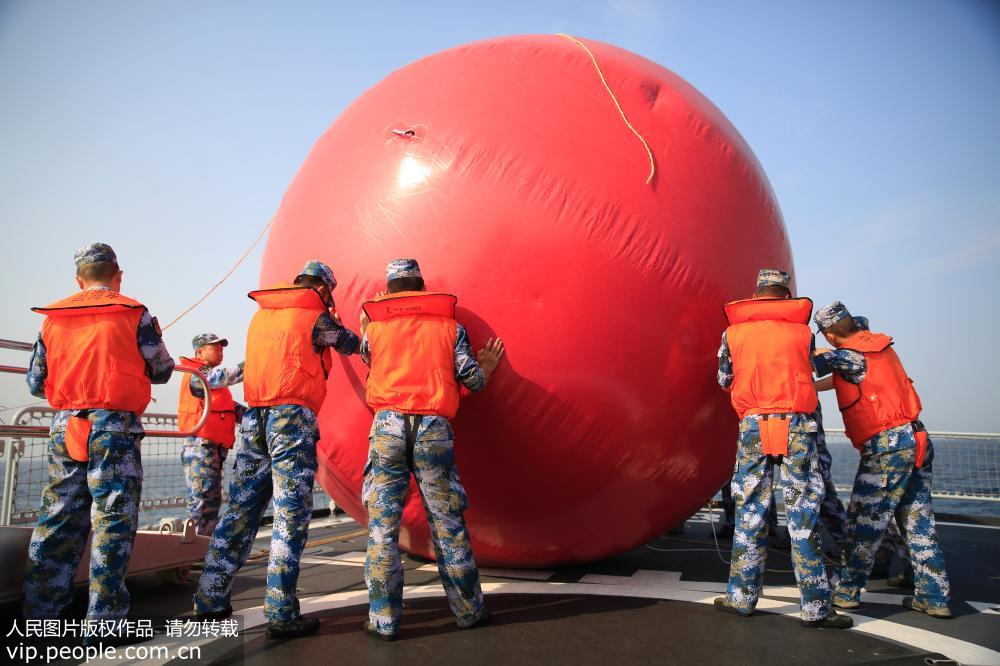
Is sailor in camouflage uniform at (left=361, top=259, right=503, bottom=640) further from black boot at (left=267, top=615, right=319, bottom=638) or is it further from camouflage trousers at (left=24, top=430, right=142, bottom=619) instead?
camouflage trousers at (left=24, top=430, right=142, bottom=619)

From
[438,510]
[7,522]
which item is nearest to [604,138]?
[438,510]

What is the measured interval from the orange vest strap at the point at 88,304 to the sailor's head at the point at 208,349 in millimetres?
2865

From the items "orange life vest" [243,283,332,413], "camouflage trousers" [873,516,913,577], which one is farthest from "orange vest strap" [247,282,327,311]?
"camouflage trousers" [873,516,913,577]

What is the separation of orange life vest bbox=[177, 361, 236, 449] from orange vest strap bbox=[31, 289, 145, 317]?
253 cm

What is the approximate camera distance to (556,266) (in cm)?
429

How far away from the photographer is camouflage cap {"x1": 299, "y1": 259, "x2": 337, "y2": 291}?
172 inches

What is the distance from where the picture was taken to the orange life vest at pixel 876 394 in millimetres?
4742

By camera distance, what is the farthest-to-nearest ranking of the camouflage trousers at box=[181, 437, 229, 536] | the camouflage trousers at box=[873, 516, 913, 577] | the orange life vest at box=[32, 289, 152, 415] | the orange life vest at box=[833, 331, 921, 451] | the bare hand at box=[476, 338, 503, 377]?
1. the camouflage trousers at box=[181, 437, 229, 536]
2. the camouflage trousers at box=[873, 516, 913, 577]
3. the orange life vest at box=[833, 331, 921, 451]
4. the bare hand at box=[476, 338, 503, 377]
5. the orange life vest at box=[32, 289, 152, 415]

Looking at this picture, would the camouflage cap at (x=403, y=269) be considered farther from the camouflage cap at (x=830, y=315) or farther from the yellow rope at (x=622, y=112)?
the camouflage cap at (x=830, y=315)

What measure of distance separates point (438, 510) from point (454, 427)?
25.4 inches

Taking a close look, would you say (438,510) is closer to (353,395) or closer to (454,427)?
(454,427)

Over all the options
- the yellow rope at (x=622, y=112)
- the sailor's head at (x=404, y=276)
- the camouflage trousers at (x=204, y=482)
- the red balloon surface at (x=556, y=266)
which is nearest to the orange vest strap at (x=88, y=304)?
the red balloon surface at (x=556, y=266)

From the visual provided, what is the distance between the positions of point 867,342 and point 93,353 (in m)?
5.09

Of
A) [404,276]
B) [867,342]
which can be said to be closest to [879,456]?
[867,342]
